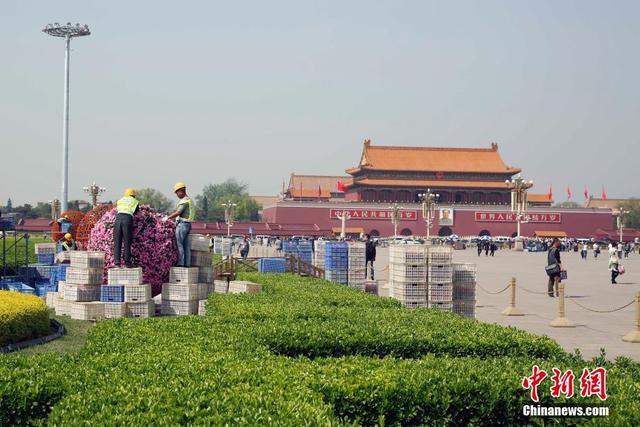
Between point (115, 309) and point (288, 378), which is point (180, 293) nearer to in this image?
point (115, 309)

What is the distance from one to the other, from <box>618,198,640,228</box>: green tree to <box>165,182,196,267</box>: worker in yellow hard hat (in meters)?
82.6

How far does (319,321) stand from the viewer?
23.6 ft

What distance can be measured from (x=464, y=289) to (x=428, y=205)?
49.8m

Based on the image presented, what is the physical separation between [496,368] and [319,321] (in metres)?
2.38

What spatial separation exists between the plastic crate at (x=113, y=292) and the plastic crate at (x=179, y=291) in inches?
26.0

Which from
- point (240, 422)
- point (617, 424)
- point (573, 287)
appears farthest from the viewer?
point (573, 287)

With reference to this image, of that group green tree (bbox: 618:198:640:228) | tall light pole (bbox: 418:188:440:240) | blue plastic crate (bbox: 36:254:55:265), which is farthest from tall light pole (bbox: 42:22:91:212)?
green tree (bbox: 618:198:640:228)

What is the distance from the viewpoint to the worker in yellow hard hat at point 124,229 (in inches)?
409

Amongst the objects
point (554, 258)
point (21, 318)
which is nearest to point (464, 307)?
point (21, 318)

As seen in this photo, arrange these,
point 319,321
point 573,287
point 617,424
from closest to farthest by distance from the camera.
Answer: point 617,424 < point 319,321 < point 573,287

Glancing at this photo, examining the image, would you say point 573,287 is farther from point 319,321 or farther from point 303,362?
point 303,362

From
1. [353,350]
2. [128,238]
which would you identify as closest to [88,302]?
[128,238]

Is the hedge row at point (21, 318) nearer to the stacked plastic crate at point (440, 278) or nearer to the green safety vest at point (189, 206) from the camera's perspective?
the green safety vest at point (189, 206)

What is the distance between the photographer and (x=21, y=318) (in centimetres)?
823
